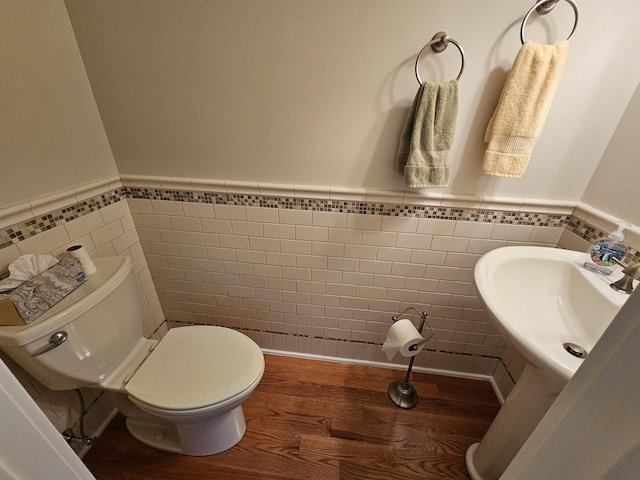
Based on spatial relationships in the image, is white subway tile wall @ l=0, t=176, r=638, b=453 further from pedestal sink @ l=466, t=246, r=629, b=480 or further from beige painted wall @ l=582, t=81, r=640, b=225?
pedestal sink @ l=466, t=246, r=629, b=480

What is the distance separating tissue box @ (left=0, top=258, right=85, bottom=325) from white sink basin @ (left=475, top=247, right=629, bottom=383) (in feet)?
4.09

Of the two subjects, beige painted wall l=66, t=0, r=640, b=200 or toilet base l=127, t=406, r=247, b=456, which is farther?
toilet base l=127, t=406, r=247, b=456

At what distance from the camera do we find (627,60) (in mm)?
810

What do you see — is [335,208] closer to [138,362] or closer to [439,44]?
[439,44]

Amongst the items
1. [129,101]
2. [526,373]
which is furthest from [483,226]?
[129,101]

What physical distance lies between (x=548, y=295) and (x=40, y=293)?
63.5 inches

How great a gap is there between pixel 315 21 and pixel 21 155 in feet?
3.44

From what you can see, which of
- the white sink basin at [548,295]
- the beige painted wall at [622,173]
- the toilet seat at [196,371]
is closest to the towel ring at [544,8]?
the beige painted wall at [622,173]

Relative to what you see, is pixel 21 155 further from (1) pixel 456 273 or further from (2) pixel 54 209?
(1) pixel 456 273

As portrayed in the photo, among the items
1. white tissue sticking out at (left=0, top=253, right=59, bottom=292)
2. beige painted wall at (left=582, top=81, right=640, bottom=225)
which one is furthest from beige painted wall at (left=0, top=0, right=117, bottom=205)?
beige painted wall at (left=582, top=81, right=640, bottom=225)

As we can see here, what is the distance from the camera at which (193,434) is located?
102cm

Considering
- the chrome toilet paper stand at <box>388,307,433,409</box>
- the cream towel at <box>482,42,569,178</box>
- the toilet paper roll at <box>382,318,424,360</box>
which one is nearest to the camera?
the cream towel at <box>482,42,569,178</box>

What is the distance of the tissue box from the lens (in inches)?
26.7

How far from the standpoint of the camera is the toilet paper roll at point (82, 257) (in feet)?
2.88
